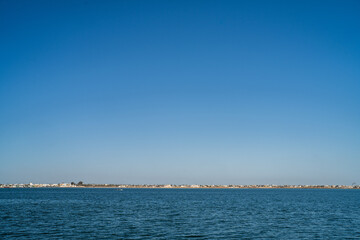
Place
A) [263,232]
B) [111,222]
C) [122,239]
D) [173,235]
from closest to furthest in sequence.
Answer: [122,239]
[173,235]
[263,232]
[111,222]

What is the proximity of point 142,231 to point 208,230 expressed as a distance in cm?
884

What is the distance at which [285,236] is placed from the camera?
129 feet

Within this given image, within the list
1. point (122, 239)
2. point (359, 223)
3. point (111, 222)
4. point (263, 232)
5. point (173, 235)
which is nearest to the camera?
point (122, 239)

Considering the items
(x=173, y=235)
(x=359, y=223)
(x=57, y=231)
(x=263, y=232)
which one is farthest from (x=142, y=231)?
(x=359, y=223)

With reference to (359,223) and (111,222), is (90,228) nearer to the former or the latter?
(111,222)

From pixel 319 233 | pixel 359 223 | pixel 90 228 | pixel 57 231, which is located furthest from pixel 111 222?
pixel 359 223

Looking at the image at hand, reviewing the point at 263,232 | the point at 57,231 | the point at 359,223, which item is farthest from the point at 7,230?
the point at 359,223

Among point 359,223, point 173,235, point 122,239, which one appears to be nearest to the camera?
point 122,239

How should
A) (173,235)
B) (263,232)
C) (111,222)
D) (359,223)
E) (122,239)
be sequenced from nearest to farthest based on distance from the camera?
(122,239)
(173,235)
(263,232)
(111,222)
(359,223)

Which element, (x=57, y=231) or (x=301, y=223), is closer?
(x=57, y=231)

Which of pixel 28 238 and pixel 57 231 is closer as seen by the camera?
pixel 28 238

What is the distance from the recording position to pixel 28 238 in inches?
1431

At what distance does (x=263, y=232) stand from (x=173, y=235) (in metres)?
12.2

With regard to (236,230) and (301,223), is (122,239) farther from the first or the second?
(301,223)
